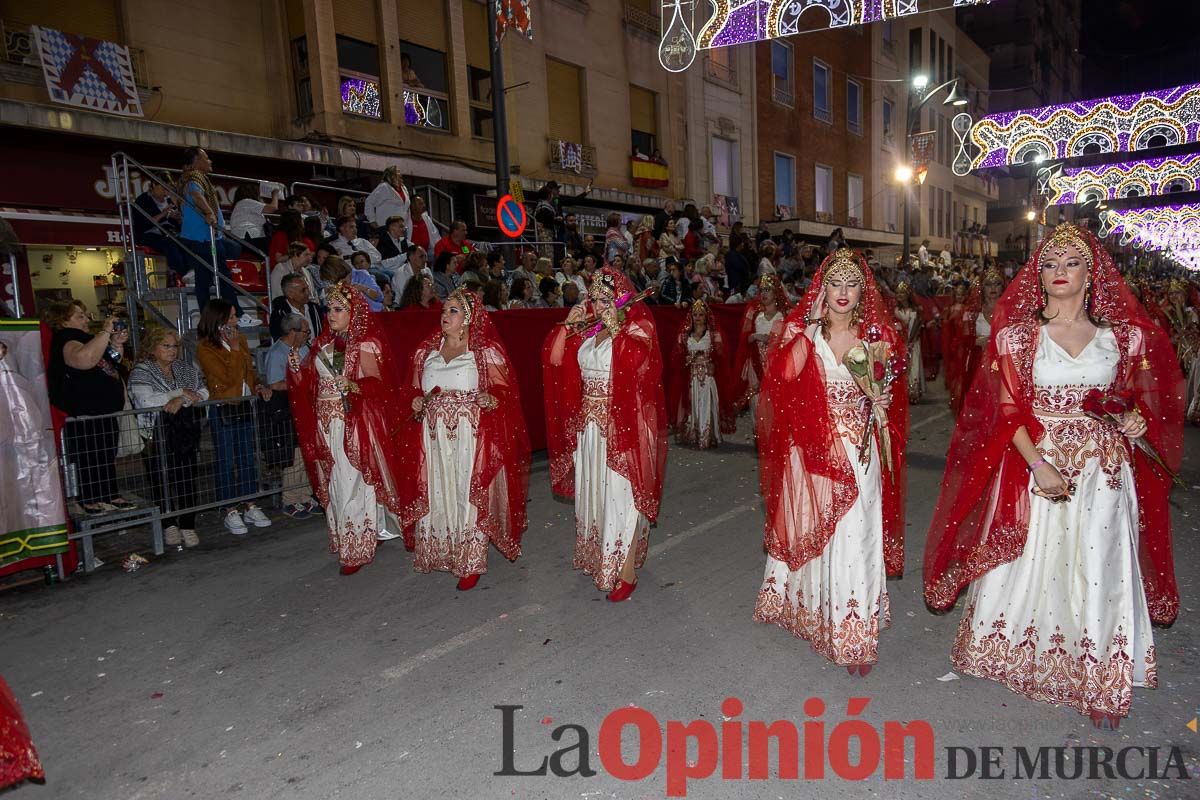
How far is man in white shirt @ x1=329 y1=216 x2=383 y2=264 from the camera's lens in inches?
368

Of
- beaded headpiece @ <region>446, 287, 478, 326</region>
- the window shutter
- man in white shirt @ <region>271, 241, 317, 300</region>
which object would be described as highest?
the window shutter

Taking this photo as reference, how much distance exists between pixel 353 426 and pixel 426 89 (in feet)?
39.5

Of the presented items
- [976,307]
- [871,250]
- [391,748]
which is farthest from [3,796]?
[871,250]

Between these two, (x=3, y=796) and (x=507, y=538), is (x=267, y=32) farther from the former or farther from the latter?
(x=3, y=796)

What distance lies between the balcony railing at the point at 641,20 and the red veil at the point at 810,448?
57.1 feet

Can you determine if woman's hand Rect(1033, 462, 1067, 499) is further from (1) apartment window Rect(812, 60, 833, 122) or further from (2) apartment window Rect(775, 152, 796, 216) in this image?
(1) apartment window Rect(812, 60, 833, 122)

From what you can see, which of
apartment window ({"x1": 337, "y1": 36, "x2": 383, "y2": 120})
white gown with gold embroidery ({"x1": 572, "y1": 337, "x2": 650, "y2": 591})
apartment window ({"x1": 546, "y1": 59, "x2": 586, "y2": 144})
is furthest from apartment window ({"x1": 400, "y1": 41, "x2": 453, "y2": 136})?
white gown with gold embroidery ({"x1": 572, "y1": 337, "x2": 650, "y2": 591})

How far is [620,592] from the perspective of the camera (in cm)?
473

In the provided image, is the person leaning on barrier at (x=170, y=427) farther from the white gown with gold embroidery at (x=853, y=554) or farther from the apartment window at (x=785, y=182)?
the apartment window at (x=785, y=182)

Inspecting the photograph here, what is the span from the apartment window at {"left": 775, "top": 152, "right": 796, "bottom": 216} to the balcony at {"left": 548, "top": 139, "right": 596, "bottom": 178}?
8.54 meters

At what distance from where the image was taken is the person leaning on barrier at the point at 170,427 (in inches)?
234

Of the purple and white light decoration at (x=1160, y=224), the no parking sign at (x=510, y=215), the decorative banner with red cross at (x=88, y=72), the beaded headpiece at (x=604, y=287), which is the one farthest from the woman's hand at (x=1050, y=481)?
the purple and white light decoration at (x=1160, y=224)

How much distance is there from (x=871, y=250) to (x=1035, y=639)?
1152 inches

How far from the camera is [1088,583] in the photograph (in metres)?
3.20
